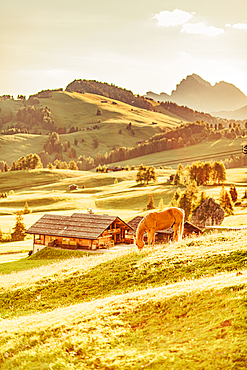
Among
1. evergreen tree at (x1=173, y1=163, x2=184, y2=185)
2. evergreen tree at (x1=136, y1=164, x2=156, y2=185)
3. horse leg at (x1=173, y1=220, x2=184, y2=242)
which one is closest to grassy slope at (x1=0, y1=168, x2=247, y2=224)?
evergreen tree at (x1=173, y1=163, x2=184, y2=185)

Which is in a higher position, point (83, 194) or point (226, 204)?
point (226, 204)

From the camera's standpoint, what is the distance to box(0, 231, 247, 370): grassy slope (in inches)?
378

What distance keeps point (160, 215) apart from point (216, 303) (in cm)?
1246

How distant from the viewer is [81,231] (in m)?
50.2

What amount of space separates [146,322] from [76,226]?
40420 mm

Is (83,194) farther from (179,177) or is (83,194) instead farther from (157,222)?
(157,222)

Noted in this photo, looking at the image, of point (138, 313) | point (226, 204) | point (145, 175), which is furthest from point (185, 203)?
point (145, 175)

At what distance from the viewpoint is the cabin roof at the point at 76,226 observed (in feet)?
163

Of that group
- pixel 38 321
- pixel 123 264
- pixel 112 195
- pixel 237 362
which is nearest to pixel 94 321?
pixel 38 321

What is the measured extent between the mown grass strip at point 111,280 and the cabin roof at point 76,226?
86.8 feet

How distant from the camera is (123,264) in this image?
2148 centimetres

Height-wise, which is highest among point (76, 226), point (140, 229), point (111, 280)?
point (140, 229)

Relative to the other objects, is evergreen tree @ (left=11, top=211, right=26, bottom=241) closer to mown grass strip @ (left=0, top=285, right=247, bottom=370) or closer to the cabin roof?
the cabin roof

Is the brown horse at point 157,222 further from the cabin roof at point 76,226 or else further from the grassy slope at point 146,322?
the cabin roof at point 76,226
